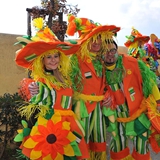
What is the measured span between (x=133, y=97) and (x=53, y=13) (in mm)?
2284

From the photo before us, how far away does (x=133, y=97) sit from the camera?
3.18m

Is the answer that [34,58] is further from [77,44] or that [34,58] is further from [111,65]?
[111,65]

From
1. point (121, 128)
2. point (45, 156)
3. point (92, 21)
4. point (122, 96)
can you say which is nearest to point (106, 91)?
point (122, 96)

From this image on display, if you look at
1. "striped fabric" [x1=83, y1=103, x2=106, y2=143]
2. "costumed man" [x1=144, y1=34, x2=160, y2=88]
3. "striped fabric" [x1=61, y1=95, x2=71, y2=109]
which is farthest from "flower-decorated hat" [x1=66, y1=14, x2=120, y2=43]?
"costumed man" [x1=144, y1=34, x2=160, y2=88]

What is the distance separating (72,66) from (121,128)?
894 millimetres

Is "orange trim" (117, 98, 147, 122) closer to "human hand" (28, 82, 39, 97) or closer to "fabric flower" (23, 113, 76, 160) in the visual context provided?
"fabric flower" (23, 113, 76, 160)

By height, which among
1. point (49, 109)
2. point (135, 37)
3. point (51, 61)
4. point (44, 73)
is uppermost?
point (135, 37)

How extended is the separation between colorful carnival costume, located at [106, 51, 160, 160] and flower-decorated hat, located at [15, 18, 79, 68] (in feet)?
1.89

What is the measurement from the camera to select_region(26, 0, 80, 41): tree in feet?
15.7

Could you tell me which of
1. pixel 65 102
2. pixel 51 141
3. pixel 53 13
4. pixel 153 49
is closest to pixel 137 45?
pixel 153 49

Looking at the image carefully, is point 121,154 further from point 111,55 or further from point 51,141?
point 111,55

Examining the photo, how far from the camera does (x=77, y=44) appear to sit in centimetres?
294

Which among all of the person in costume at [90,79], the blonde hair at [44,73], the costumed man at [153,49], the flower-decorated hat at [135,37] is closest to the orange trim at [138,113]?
the person in costume at [90,79]

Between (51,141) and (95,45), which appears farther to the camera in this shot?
(95,45)
